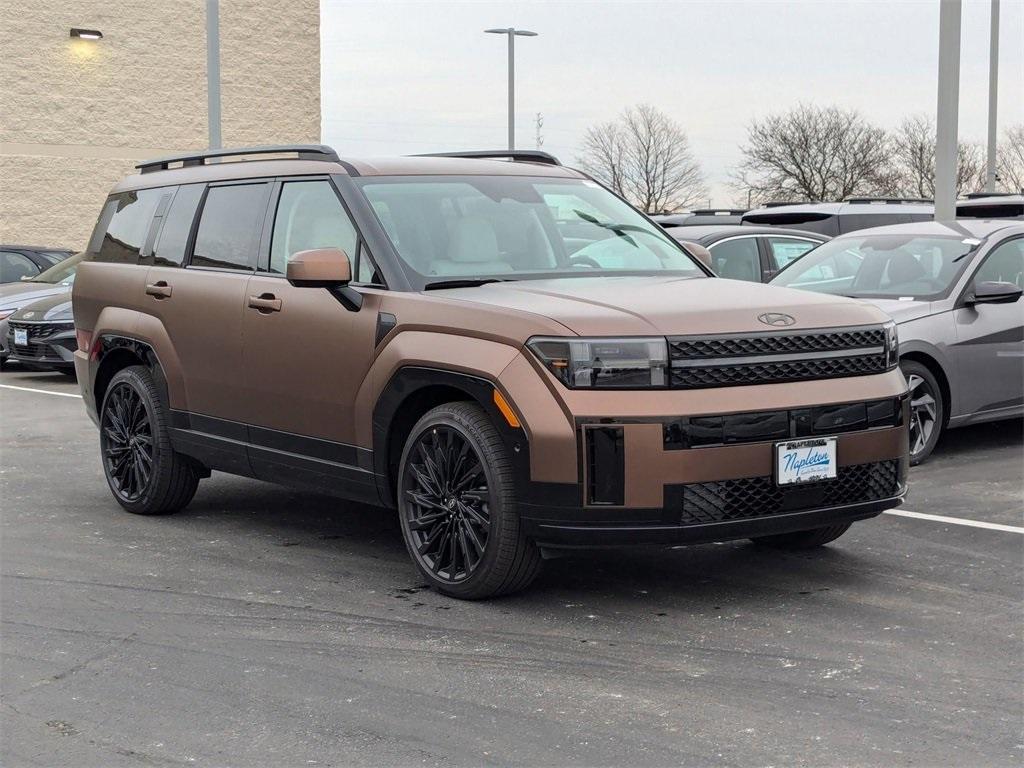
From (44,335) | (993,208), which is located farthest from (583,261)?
(993,208)

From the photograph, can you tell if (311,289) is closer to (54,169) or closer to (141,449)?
(141,449)

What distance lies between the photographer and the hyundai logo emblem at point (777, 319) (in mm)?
5832

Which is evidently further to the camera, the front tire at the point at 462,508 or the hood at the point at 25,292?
the hood at the point at 25,292

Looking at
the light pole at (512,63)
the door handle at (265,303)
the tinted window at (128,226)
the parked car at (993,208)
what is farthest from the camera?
the light pole at (512,63)

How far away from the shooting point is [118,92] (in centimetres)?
3466

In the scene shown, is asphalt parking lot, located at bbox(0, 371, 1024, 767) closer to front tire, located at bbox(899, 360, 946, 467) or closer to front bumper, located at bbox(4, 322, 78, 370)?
front tire, located at bbox(899, 360, 946, 467)

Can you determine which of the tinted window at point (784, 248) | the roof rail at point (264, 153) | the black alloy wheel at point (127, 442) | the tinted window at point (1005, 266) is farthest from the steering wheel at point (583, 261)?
the tinted window at point (784, 248)

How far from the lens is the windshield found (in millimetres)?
18547

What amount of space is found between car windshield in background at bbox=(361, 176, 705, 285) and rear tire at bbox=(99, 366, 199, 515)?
2.02 meters

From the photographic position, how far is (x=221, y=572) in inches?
263

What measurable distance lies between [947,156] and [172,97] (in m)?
25.4

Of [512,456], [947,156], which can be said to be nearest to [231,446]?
[512,456]

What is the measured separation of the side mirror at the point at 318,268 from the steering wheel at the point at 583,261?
1137mm

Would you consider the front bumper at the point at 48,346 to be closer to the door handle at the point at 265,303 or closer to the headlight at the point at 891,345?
the door handle at the point at 265,303
